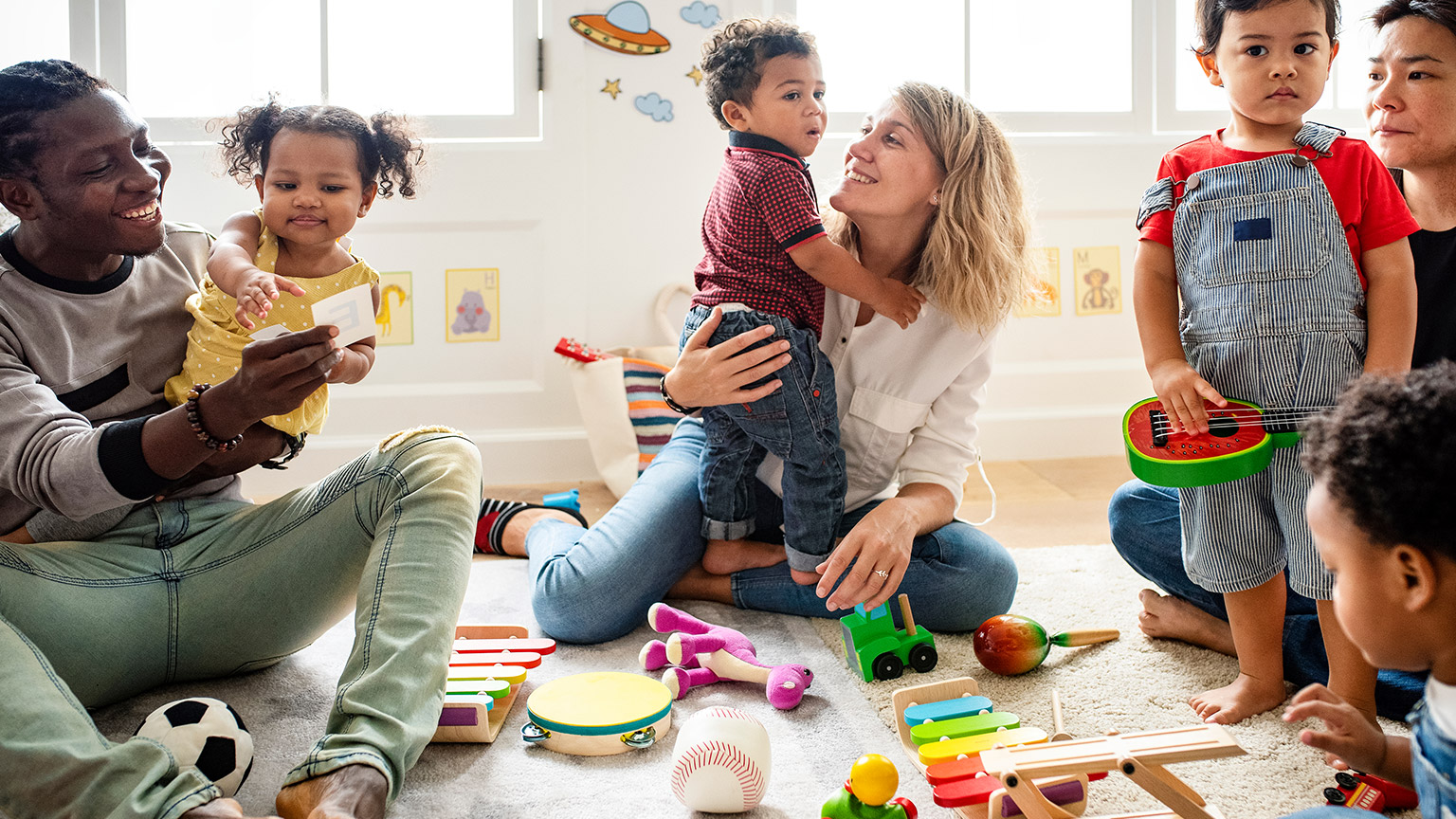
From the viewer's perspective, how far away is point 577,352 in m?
2.82

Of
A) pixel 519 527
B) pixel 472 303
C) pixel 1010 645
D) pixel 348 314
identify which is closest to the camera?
pixel 348 314

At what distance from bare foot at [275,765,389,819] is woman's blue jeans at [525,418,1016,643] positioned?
2.05 ft

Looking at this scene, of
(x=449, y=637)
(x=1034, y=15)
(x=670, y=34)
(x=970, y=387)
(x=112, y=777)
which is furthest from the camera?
(x=1034, y=15)

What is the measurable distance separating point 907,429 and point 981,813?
29.0 inches

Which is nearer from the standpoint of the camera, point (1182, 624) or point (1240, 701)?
point (1240, 701)

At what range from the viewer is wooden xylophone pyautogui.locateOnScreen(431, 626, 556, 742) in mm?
1326

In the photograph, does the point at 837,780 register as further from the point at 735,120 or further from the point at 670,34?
the point at 670,34

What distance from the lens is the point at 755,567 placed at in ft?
5.98

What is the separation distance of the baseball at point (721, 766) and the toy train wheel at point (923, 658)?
0.46 meters

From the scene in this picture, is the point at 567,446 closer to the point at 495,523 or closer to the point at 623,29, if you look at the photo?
the point at 495,523

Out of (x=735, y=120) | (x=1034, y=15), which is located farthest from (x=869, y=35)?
(x=735, y=120)

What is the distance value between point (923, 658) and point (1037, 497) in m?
1.24

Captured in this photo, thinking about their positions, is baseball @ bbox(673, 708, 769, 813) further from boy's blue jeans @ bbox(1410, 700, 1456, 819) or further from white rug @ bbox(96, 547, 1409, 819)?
boy's blue jeans @ bbox(1410, 700, 1456, 819)

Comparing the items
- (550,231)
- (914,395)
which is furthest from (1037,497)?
(550,231)
